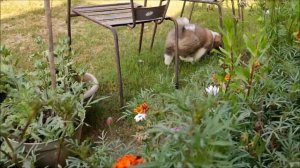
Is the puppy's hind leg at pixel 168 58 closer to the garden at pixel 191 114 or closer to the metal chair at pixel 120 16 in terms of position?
the metal chair at pixel 120 16

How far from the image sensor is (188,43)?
11.7ft

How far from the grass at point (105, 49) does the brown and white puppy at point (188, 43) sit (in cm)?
7

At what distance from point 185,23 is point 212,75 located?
1710 millimetres

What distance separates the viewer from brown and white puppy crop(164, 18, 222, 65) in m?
3.52

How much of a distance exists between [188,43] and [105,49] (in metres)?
0.85

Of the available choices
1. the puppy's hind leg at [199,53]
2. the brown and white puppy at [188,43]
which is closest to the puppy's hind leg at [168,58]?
the brown and white puppy at [188,43]

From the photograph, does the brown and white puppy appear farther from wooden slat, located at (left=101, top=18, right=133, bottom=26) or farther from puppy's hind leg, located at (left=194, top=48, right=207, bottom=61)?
wooden slat, located at (left=101, top=18, right=133, bottom=26)

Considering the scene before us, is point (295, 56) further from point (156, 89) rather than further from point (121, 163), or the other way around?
point (121, 163)

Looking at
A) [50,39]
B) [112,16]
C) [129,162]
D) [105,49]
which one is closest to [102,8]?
[112,16]

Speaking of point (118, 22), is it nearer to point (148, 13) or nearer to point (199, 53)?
point (148, 13)

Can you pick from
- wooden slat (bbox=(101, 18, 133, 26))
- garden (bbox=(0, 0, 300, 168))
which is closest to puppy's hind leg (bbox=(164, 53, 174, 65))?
wooden slat (bbox=(101, 18, 133, 26))

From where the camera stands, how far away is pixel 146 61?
3627 mm

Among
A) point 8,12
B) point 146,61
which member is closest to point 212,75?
point 146,61

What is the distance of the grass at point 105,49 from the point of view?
9.36 feet
